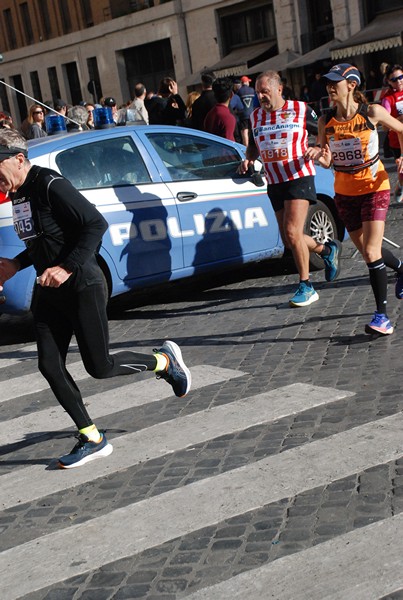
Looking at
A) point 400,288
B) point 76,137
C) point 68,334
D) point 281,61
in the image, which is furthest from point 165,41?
point 68,334

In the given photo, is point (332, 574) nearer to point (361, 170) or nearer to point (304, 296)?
point (361, 170)

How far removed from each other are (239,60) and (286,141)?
1311 inches

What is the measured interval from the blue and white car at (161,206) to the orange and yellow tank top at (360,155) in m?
2.01

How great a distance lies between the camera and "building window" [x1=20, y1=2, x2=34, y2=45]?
183 ft

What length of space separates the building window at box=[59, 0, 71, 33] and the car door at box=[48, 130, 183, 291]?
1805 inches

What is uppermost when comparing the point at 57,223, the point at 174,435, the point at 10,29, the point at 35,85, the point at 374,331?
the point at 10,29

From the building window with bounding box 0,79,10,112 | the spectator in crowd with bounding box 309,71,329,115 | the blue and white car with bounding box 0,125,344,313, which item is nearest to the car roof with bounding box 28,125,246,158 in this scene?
the blue and white car with bounding box 0,125,344,313

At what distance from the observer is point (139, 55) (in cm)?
4744

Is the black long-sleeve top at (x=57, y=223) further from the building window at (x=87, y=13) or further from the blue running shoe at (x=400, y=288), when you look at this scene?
the building window at (x=87, y=13)

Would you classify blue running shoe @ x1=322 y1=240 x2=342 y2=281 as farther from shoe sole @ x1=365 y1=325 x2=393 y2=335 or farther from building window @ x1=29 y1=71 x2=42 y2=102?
building window @ x1=29 y1=71 x2=42 y2=102

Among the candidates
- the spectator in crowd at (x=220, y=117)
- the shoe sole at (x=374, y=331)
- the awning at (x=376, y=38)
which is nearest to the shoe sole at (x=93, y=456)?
the shoe sole at (x=374, y=331)

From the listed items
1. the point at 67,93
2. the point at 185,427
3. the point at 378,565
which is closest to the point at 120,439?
the point at 185,427

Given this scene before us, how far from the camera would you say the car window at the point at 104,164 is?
827cm

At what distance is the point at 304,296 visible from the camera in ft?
27.1
